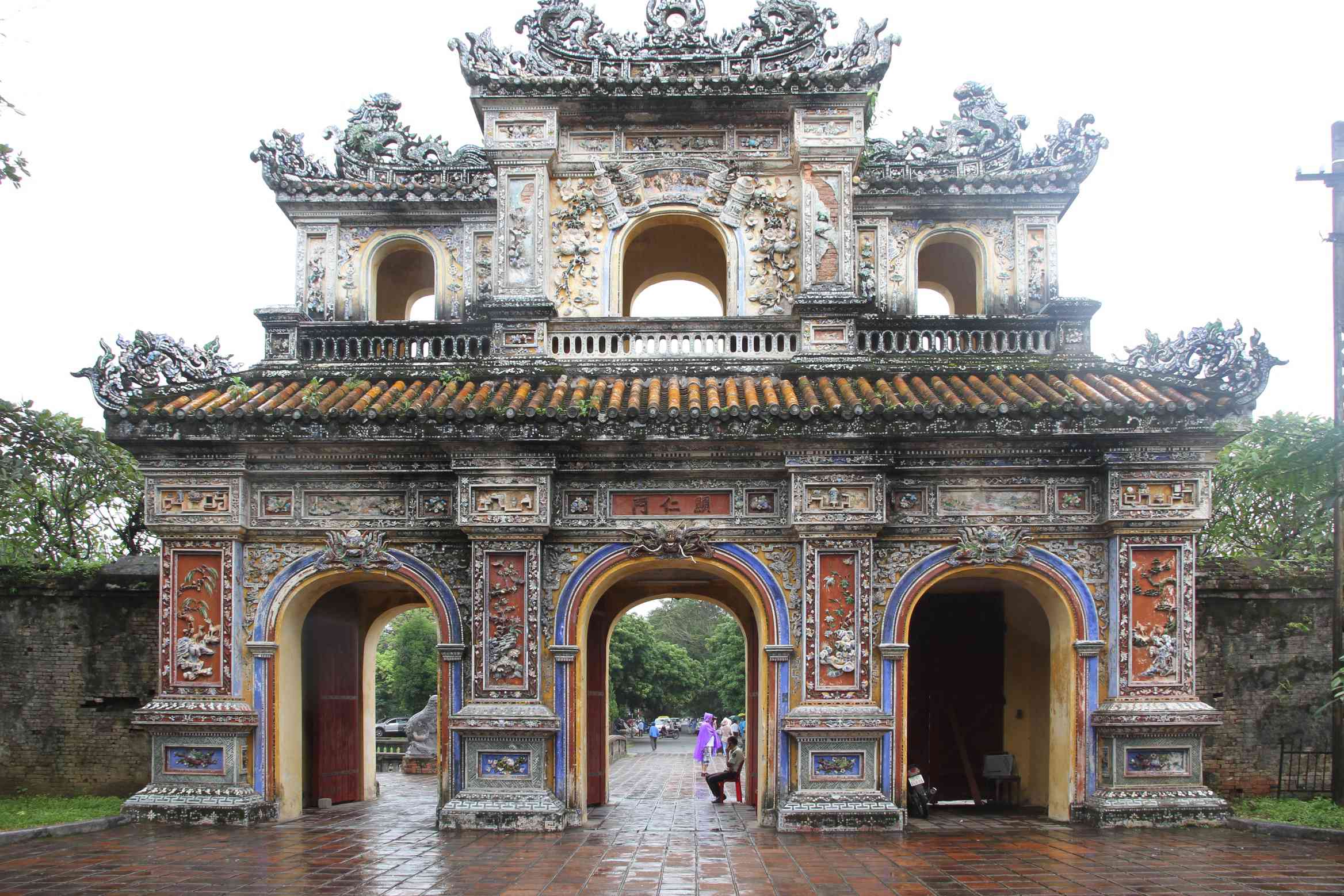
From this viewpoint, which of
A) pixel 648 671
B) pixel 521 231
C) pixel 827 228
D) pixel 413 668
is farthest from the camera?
pixel 648 671

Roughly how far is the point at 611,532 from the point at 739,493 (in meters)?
1.56

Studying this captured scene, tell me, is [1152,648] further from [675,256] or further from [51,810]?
[51,810]

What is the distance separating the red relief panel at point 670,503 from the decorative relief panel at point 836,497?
868mm

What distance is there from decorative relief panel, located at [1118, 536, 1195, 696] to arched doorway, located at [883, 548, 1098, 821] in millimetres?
476

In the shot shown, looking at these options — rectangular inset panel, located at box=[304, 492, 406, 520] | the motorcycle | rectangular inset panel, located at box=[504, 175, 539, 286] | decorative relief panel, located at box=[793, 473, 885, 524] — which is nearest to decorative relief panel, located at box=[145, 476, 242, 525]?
rectangular inset panel, located at box=[304, 492, 406, 520]

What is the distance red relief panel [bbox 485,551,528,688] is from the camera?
12.7 metres

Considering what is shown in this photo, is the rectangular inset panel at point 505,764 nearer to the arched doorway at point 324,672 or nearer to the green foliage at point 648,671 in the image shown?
the arched doorway at point 324,672

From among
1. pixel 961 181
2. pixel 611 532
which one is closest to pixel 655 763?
pixel 611 532

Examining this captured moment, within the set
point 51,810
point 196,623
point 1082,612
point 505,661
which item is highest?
point 1082,612

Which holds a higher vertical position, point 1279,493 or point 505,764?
point 1279,493

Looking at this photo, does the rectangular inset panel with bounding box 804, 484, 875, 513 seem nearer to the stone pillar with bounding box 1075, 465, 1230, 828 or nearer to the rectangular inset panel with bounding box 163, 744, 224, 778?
A: the stone pillar with bounding box 1075, 465, 1230, 828

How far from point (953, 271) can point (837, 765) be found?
25.5 feet

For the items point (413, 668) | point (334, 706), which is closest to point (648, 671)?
point (413, 668)

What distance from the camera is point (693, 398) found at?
42.9ft
